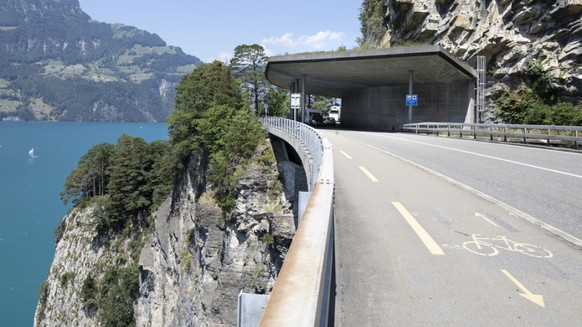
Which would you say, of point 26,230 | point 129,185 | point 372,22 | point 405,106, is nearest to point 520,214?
point 405,106

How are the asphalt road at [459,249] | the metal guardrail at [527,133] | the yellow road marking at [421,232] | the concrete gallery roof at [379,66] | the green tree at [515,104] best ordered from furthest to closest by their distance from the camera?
1. the green tree at [515,104]
2. the concrete gallery roof at [379,66]
3. the metal guardrail at [527,133]
4. the yellow road marking at [421,232]
5. the asphalt road at [459,249]

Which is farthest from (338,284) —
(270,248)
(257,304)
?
(270,248)

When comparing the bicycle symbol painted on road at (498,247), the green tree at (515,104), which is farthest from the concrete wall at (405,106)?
the bicycle symbol painted on road at (498,247)

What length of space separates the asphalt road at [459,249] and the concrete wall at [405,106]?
2701 cm

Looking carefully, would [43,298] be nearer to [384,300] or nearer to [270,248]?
[270,248]

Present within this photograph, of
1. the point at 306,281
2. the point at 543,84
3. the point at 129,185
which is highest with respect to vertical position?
the point at 543,84

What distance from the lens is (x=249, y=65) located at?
6078cm

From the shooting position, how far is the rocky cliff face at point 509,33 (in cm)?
3150

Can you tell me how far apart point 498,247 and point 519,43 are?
3462 centimetres

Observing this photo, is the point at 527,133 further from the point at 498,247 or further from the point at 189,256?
the point at 189,256

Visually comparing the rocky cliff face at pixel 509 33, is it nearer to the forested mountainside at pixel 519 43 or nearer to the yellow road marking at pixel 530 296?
the forested mountainside at pixel 519 43

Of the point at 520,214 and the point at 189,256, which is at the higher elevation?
the point at 520,214

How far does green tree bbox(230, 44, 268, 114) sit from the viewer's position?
59.2 m

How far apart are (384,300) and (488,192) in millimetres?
7135
